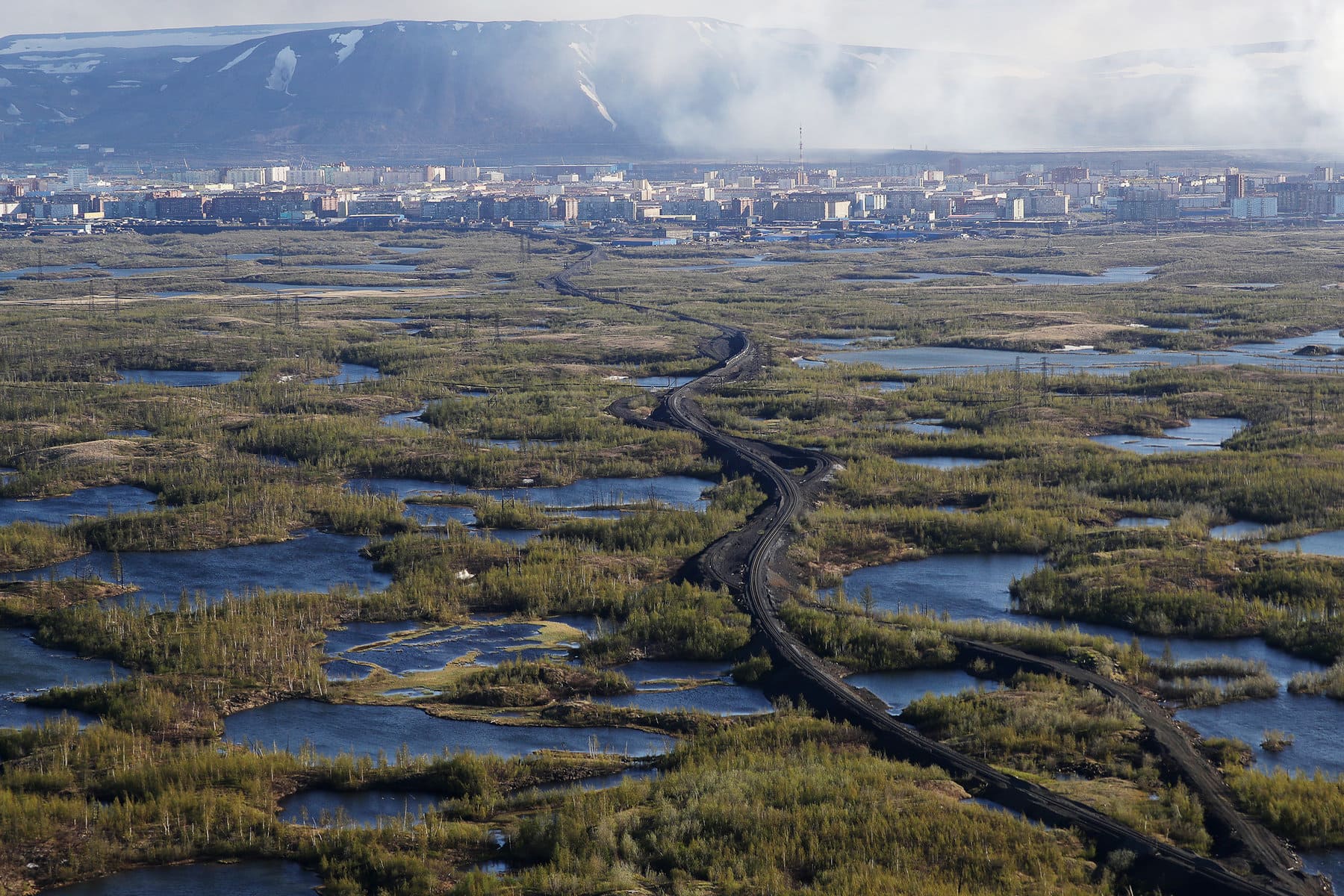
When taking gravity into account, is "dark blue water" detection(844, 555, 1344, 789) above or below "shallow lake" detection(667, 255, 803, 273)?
below

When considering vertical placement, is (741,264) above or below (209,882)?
above

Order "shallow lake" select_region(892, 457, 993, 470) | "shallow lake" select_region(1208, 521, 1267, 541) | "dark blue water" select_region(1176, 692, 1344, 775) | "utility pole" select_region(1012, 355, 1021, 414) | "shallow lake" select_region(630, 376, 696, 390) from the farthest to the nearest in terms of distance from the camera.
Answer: "shallow lake" select_region(630, 376, 696, 390) → "utility pole" select_region(1012, 355, 1021, 414) → "shallow lake" select_region(892, 457, 993, 470) → "shallow lake" select_region(1208, 521, 1267, 541) → "dark blue water" select_region(1176, 692, 1344, 775)

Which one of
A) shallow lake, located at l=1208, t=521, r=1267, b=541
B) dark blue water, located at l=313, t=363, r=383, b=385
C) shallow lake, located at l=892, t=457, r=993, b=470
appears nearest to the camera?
shallow lake, located at l=1208, t=521, r=1267, b=541

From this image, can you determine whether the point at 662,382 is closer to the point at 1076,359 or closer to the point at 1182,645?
the point at 1076,359

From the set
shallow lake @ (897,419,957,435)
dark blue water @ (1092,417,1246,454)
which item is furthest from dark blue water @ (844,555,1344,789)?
shallow lake @ (897,419,957,435)

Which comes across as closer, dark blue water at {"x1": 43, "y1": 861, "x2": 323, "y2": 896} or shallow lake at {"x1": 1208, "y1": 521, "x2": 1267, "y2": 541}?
dark blue water at {"x1": 43, "y1": 861, "x2": 323, "y2": 896}

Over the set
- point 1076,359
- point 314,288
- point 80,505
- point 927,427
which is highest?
point 314,288

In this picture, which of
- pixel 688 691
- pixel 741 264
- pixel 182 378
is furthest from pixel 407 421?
pixel 741 264

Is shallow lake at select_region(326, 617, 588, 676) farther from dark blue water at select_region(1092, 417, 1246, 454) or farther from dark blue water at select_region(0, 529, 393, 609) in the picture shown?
dark blue water at select_region(1092, 417, 1246, 454)
